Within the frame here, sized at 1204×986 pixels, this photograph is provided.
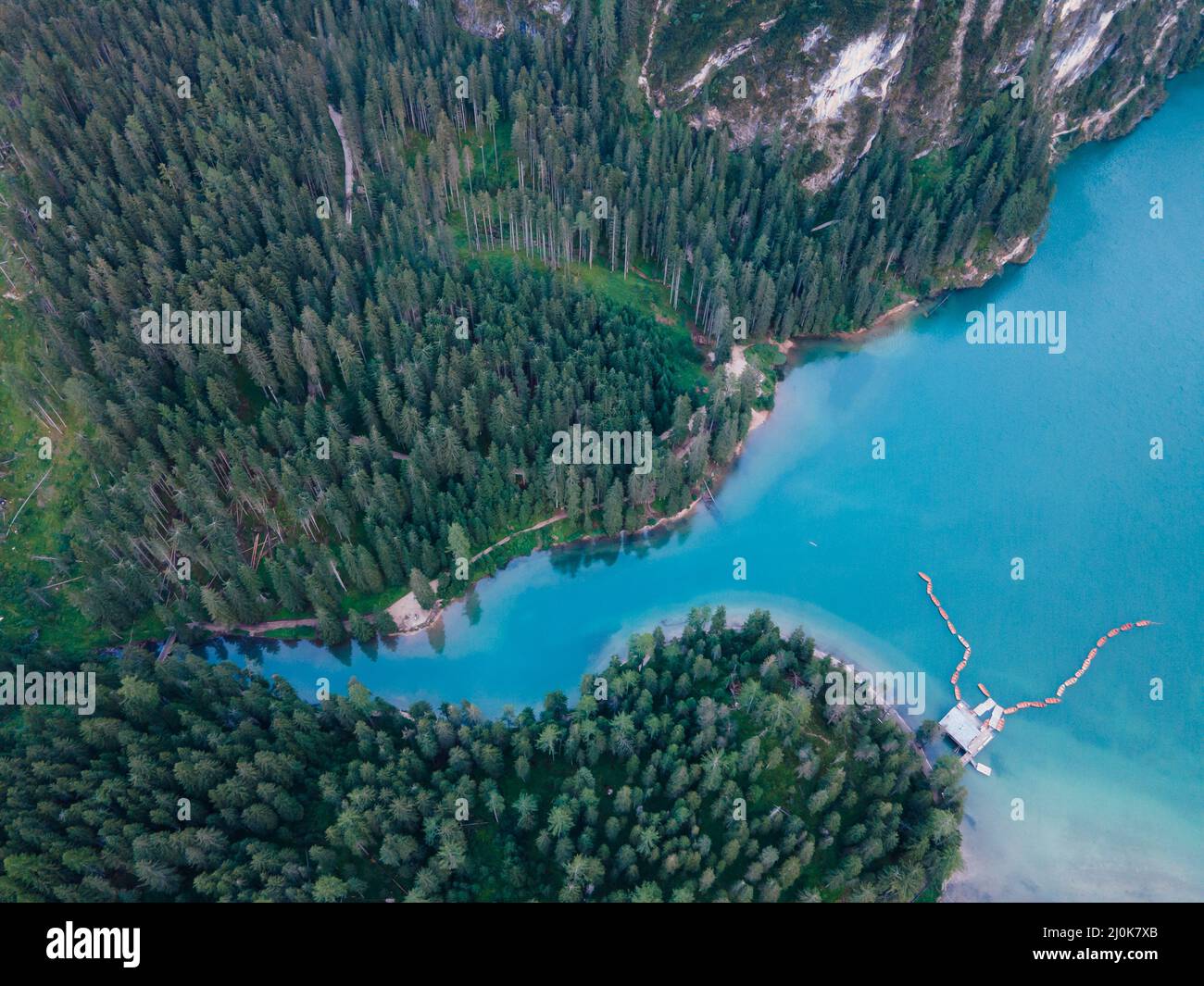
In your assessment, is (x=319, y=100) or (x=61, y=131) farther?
(x=319, y=100)

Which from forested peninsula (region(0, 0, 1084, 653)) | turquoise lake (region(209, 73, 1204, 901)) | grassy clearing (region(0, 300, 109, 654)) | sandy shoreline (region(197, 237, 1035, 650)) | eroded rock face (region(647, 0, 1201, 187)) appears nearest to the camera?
turquoise lake (region(209, 73, 1204, 901))

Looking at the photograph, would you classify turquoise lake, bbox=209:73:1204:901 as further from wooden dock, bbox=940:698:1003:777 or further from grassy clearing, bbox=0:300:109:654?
grassy clearing, bbox=0:300:109:654

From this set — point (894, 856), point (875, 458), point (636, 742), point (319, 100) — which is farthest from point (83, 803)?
point (319, 100)

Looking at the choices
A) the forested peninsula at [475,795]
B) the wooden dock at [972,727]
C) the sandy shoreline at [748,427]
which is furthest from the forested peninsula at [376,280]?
the wooden dock at [972,727]

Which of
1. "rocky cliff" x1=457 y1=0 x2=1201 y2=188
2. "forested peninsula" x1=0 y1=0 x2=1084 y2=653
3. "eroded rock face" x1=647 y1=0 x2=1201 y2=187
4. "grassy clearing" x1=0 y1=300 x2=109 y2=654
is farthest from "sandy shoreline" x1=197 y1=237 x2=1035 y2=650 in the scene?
"eroded rock face" x1=647 y1=0 x2=1201 y2=187

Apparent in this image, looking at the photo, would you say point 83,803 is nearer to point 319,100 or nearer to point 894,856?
point 894,856

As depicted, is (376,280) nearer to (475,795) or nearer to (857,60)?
(475,795)
